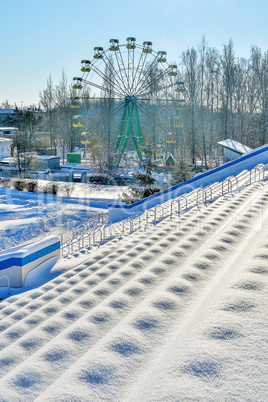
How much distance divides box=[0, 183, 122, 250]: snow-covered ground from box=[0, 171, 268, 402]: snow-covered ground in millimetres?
9251

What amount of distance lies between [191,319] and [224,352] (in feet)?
2.70

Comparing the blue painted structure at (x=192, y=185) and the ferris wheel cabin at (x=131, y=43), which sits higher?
the ferris wheel cabin at (x=131, y=43)

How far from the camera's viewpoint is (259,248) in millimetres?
4125

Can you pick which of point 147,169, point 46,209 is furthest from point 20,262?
point 147,169

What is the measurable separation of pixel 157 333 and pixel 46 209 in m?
16.2

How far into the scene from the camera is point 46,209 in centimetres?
1844

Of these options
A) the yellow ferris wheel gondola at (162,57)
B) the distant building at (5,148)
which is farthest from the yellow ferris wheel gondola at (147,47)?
the distant building at (5,148)

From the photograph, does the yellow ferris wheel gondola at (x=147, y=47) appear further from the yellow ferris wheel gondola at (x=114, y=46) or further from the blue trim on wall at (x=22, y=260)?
the blue trim on wall at (x=22, y=260)

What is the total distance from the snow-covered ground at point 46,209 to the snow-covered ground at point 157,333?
9.25 metres

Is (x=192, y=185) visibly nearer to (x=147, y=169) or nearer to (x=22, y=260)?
(x=147, y=169)

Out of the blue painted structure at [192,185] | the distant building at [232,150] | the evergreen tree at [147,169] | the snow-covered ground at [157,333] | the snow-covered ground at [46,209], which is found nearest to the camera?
the snow-covered ground at [157,333]

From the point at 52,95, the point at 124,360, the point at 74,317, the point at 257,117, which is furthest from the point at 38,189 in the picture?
the point at 257,117

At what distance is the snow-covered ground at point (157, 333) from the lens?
2154 millimetres

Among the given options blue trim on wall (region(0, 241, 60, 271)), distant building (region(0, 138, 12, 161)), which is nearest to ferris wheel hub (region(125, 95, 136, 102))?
distant building (region(0, 138, 12, 161))
